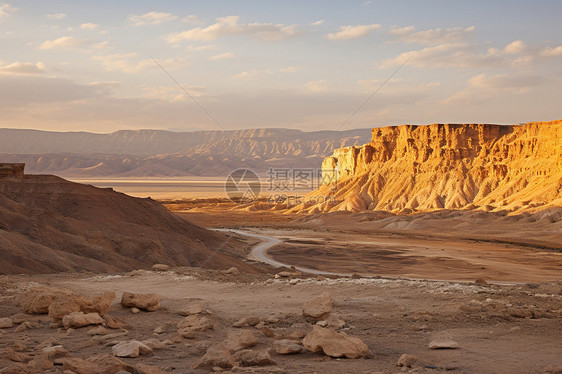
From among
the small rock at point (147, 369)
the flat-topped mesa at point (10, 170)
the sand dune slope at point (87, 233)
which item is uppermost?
the flat-topped mesa at point (10, 170)

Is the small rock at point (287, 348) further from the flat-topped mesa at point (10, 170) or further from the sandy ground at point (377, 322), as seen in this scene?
the flat-topped mesa at point (10, 170)

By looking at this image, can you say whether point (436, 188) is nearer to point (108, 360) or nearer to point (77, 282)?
point (77, 282)

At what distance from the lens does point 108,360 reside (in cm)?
690

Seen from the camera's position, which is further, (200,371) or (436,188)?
(436,188)

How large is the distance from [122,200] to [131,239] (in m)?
9.62

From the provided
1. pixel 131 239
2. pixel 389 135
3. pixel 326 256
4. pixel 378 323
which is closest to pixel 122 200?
pixel 131 239

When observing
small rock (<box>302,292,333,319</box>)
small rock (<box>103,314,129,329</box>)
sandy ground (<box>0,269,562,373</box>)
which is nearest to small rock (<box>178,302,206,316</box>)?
A: sandy ground (<box>0,269,562,373</box>)

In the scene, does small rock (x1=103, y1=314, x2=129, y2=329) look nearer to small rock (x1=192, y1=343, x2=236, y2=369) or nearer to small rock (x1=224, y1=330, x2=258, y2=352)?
small rock (x1=224, y1=330, x2=258, y2=352)

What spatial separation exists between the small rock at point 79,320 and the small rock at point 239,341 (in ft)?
8.57

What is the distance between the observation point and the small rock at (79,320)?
9250mm

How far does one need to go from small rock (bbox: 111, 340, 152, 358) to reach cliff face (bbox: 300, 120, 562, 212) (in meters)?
65.0

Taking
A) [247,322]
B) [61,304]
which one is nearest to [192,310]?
[247,322]

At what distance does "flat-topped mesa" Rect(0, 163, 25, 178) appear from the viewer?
3928 cm

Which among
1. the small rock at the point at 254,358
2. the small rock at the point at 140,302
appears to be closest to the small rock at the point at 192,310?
the small rock at the point at 140,302
